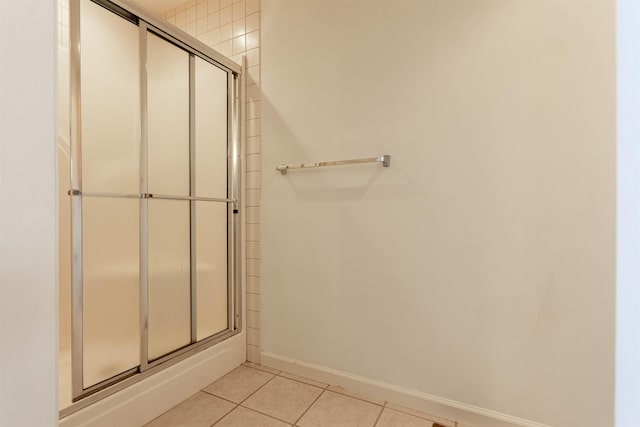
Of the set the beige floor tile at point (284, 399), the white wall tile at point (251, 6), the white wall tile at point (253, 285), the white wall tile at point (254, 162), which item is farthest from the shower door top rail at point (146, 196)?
the white wall tile at point (251, 6)

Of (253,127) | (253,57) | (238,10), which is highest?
(238,10)

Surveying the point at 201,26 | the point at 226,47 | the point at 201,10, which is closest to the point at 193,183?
the point at 226,47

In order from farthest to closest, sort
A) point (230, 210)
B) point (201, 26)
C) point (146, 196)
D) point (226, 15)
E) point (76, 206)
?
1. point (201, 26)
2. point (226, 15)
3. point (230, 210)
4. point (146, 196)
5. point (76, 206)

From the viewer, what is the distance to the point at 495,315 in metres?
1.23

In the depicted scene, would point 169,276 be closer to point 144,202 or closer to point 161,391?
point 144,202

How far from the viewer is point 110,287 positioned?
126 centimetres

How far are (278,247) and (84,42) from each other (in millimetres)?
1225

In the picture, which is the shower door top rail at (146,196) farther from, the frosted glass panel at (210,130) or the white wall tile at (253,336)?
the white wall tile at (253,336)

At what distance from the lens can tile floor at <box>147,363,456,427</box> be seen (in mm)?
1287

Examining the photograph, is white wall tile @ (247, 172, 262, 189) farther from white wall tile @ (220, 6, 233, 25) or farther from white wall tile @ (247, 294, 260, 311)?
white wall tile @ (220, 6, 233, 25)

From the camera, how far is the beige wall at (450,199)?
43.3 inches

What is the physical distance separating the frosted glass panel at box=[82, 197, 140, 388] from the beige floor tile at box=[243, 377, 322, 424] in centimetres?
58

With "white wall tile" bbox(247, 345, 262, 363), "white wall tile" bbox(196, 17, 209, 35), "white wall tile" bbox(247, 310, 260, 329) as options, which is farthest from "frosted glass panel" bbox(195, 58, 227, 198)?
"white wall tile" bbox(247, 345, 262, 363)

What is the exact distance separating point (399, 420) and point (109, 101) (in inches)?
71.7
